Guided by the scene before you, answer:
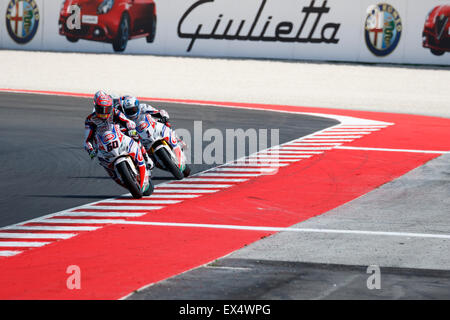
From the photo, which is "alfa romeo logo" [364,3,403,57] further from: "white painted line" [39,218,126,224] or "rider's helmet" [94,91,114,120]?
"white painted line" [39,218,126,224]

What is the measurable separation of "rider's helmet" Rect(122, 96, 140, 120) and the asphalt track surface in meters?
1.17

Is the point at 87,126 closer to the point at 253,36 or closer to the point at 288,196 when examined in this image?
the point at 288,196

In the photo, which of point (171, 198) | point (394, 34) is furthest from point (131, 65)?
point (171, 198)

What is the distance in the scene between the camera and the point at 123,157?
12.8 meters

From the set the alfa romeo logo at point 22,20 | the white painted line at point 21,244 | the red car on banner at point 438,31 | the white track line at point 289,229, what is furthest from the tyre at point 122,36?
the white painted line at point 21,244

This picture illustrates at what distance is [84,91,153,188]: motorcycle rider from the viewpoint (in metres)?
12.7

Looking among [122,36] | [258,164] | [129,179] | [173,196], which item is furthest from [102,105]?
[122,36]

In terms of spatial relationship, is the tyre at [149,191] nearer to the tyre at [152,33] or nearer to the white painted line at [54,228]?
the white painted line at [54,228]

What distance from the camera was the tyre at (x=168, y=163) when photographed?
14.4 metres

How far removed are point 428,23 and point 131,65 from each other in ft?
38.3

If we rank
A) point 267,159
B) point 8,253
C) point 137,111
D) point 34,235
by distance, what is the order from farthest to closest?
point 267,159, point 137,111, point 34,235, point 8,253

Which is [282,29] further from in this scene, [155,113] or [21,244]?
[21,244]

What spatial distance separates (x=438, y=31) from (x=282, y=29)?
20.0 feet

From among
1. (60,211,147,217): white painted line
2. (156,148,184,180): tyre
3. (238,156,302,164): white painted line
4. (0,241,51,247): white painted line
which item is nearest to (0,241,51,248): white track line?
(0,241,51,247): white painted line
